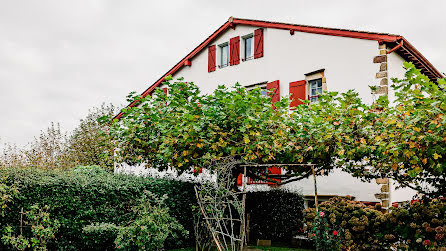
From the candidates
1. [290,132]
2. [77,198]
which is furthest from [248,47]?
[77,198]

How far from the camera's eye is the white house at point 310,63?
11.5 meters

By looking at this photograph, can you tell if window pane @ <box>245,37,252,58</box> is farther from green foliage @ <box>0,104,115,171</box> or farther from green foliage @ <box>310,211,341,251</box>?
green foliage @ <box>310,211,341,251</box>

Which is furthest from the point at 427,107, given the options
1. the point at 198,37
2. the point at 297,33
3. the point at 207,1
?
the point at 198,37

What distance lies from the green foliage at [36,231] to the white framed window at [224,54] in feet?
35.7

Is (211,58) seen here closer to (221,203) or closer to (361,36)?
(361,36)

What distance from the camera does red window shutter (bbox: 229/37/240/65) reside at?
1575 cm

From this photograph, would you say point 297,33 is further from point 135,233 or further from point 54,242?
point 54,242

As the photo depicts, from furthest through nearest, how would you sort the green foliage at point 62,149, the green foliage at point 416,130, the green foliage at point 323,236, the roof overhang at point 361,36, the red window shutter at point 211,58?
the red window shutter at point 211,58 < the green foliage at point 62,149 < the roof overhang at point 361,36 < the green foliage at point 323,236 < the green foliage at point 416,130

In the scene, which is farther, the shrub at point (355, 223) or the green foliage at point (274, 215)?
the green foliage at point (274, 215)

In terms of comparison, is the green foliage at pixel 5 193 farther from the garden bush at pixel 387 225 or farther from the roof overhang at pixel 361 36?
the garden bush at pixel 387 225

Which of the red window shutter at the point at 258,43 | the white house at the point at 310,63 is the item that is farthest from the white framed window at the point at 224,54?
the red window shutter at the point at 258,43

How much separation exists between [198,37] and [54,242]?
12341 mm

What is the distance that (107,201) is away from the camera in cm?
814

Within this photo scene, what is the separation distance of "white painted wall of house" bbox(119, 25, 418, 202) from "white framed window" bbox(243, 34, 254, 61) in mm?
191
